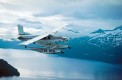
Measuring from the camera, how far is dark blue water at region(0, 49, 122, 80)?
4.89 metres

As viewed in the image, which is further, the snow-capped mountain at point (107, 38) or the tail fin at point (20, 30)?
the snow-capped mountain at point (107, 38)

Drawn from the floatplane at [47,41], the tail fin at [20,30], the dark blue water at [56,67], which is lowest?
the dark blue water at [56,67]

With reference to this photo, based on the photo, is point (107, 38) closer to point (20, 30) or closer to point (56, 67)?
point (56, 67)

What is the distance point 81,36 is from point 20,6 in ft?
3.29

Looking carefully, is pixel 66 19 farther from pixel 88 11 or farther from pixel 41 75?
pixel 41 75

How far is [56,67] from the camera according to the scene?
521cm

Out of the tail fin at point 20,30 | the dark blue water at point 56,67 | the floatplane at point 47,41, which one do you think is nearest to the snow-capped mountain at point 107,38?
the dark blue water at point 56,67

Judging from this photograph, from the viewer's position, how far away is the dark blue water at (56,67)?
489 cm

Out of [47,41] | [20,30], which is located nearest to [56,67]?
[47,41]

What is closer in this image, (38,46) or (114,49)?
(38,46)

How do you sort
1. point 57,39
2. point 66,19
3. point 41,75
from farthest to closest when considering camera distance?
point 41,75, point 66,19, point 57,39

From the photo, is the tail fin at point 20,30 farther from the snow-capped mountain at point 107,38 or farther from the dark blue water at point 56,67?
the snow-capped mountain at point 107,38

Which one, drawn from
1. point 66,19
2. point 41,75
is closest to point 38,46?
point 66,19

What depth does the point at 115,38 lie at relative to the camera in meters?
5.17
